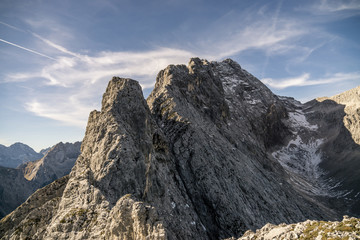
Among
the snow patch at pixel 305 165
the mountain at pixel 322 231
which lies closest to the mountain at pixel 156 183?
the mountain at pixel 322 231

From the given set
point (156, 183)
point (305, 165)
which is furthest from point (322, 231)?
point (305, 165)

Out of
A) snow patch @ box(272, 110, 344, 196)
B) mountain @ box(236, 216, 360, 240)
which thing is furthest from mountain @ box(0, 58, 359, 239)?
snow patch @ box(272, 110, 344, 196)

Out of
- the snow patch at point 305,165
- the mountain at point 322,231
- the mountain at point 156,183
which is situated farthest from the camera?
the snow patch at point 305,165

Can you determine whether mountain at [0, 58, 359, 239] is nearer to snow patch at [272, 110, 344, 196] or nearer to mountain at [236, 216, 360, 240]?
mountain at [236, 216, 360, 240]

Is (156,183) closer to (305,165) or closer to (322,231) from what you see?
(322,231)

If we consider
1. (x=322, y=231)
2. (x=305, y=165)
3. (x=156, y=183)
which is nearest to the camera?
(x=322, y=231)

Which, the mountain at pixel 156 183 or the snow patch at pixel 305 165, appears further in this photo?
the snow patch at pixel 305 165

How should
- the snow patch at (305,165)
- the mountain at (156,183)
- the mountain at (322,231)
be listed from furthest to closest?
the snow patch at (305,165)
the mountain at (156,183)
the mountain at (322,231)

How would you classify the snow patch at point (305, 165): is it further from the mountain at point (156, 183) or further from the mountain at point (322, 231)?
the mountain at point (322, 231)

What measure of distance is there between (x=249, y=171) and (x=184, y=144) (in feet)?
89.9

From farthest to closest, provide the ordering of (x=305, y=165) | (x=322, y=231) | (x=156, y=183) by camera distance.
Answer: (x=305, y=165)
(x=156, y=183)
(x=322, y=231)

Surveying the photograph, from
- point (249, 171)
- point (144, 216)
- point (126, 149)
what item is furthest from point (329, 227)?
point (249, 171)

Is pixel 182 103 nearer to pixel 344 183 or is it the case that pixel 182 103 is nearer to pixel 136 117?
pixel 136 117

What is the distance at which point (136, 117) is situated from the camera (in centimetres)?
4588
